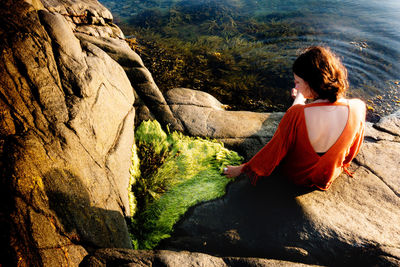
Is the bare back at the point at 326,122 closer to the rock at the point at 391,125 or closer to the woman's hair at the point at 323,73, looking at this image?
the woman's hair at the point at 323,73

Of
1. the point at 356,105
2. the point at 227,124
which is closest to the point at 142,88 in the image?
the point at 227,124

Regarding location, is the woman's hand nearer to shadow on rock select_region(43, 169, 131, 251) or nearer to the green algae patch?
the green algae patch

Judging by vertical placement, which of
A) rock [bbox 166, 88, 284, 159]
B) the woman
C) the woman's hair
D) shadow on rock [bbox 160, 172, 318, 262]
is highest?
the woman's hair

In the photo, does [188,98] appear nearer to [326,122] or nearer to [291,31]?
[326,122]

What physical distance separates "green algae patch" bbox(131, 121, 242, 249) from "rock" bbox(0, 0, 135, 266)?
0.29 m

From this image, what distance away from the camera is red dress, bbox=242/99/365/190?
2570 millimetres

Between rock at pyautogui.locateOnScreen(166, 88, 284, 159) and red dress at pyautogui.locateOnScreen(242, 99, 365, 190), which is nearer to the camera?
red dress at pyautogui.locateOnScreen(242, 99, 365, 190)

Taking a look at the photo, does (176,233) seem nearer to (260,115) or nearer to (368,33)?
(260,115)

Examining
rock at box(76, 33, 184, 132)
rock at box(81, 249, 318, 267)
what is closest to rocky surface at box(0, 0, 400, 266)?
rock at box(81, 249, 318, 267)

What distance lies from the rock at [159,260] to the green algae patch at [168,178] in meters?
0.88

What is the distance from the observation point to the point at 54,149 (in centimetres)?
237

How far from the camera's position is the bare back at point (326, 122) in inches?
98.0

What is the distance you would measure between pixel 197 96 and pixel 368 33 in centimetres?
867

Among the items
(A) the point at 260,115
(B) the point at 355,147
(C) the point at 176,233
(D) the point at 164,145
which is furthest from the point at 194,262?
(A) the point at 260,115
